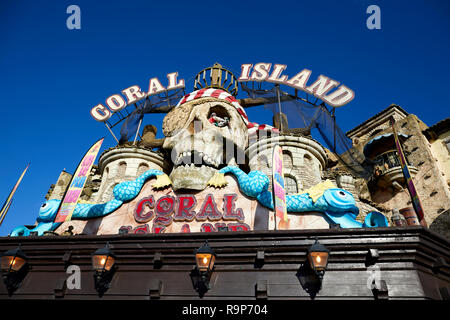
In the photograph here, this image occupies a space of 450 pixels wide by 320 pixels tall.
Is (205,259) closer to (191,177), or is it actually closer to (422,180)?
(191,177)

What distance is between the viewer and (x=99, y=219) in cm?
1026

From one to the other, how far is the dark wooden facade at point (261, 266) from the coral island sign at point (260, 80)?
1185 centimetres

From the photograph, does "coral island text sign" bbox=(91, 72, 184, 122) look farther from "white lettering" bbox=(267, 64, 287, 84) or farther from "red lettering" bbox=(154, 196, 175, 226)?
"red lettering" bbox=(154, 196, 175, 226)

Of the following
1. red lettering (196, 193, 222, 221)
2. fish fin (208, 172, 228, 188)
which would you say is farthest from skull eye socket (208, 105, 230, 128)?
red lettering (196, 193, 222, 221)

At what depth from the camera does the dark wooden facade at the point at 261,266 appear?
656cm

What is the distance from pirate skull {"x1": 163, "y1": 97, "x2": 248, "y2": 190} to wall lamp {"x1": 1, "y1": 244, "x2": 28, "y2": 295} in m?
4.60

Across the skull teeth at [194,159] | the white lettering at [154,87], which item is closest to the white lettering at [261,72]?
the white lettering at [154,87]

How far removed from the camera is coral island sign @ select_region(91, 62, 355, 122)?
1796 cm

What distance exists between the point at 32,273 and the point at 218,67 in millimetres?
15379

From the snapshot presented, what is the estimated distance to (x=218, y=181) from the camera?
1032 cm

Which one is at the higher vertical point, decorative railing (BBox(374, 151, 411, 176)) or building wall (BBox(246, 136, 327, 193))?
decorative railing (BBox(374, 151, 411, 176))

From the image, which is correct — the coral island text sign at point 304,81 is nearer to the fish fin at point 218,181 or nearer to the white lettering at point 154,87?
the white lettering at point 154,87

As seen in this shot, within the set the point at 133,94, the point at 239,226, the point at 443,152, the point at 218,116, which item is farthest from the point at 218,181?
the point at 443,152
